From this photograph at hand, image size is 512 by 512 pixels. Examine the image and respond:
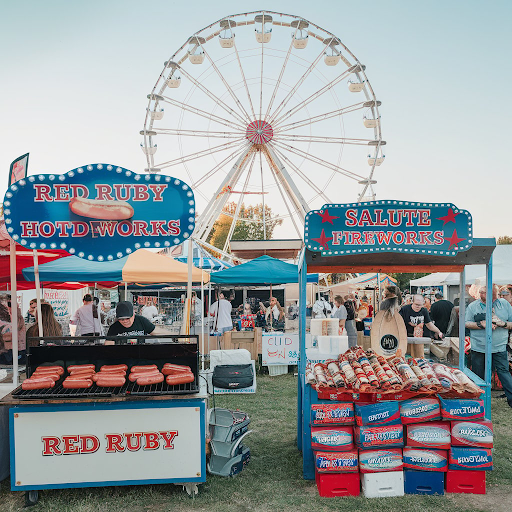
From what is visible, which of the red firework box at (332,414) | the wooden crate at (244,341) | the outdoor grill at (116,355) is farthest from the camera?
the wooden crate at (244,341)

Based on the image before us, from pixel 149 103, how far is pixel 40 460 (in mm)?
16431

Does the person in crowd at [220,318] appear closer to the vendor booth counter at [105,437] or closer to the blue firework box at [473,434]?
the vendor booth counter at [105,437]

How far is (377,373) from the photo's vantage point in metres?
4.51

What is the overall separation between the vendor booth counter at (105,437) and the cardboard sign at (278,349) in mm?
5830

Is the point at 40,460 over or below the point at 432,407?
below

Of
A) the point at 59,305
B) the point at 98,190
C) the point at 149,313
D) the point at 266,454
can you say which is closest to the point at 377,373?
the point at 266,454

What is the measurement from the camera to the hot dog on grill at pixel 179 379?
4.42 meters

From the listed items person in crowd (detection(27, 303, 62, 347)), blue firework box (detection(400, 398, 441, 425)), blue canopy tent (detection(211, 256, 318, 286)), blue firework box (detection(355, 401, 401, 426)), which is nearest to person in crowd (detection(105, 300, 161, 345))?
person in crowd (detection(27, 303, 62, 347))

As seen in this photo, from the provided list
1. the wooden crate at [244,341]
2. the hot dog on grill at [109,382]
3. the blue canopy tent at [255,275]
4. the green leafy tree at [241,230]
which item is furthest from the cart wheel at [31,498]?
the green leafy tree at [241,230]

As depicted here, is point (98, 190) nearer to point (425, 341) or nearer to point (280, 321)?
point (425, 341)

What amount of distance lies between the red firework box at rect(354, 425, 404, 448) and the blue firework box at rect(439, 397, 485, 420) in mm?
430

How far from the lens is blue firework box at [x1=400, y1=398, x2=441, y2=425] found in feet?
13.9

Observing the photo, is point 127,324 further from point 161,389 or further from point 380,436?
point 380,436

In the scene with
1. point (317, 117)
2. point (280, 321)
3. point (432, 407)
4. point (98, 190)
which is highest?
point (317, 117)
